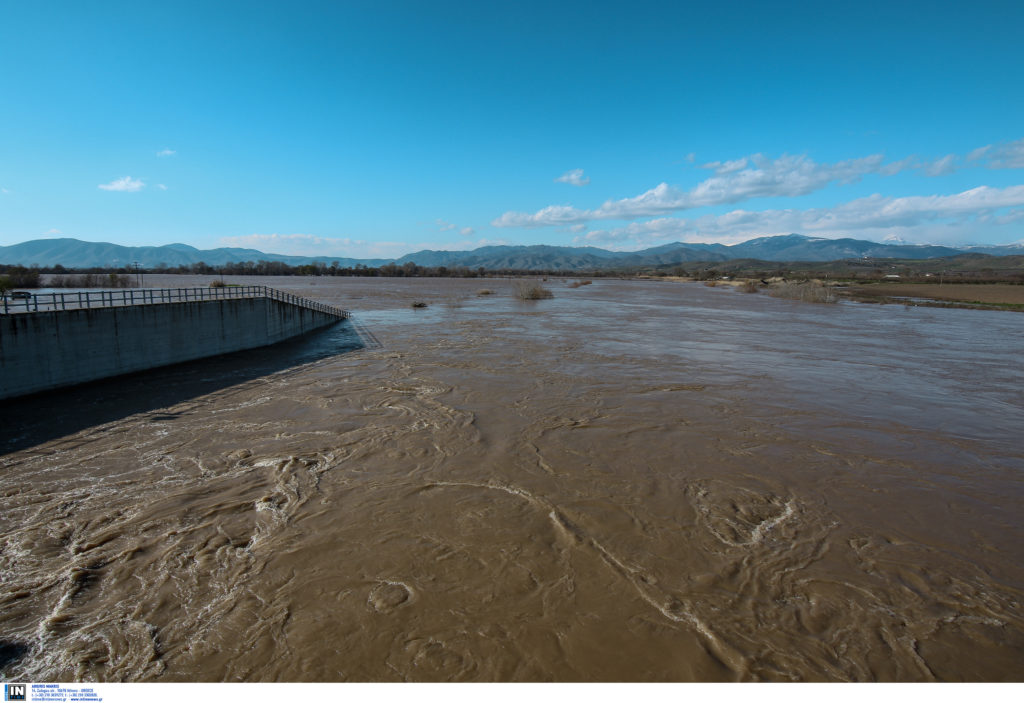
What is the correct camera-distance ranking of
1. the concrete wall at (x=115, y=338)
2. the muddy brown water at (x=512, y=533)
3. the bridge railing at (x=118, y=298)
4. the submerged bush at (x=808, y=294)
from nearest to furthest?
the muddy brown water at (x=512, y=533), the concrete wall at (x=115, y=338), the bridge railing at (x=118, y=298), the submerged bush at (x=808, y=294)

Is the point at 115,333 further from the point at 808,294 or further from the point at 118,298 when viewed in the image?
the point at 808,294

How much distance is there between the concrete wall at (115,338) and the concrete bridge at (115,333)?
0.02 m

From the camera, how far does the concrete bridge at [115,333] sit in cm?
1549

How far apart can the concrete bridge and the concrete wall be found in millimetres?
24

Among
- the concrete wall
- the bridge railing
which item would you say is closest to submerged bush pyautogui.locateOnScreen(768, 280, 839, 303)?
the bridge railing

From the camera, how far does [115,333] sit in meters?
18.5

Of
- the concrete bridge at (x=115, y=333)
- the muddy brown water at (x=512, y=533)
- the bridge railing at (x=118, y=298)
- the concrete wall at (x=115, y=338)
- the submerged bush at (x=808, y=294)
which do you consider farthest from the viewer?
the submerged bush at (x=808, y=294)

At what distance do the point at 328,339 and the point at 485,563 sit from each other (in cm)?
2601

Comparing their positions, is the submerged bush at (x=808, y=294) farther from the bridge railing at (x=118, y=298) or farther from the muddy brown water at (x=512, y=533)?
the bridge railing at (x=118, y=298)

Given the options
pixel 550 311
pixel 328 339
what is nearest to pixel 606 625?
pixel 328 339

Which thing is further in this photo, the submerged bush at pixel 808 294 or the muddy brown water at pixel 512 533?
the submerged bush at pixel 808 294

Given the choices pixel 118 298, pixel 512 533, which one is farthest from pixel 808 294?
pixel 118 298

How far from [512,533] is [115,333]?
19.9 m

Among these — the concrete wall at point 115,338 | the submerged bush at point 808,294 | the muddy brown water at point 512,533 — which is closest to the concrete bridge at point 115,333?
the concrete wall at point 115,338
